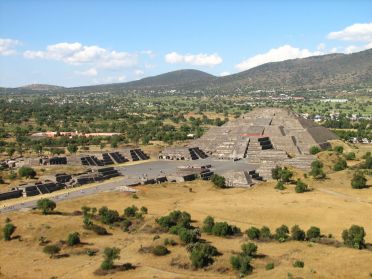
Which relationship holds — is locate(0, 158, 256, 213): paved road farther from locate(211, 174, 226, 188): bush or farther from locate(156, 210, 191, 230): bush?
locate(156, 210, 191, 230): bush

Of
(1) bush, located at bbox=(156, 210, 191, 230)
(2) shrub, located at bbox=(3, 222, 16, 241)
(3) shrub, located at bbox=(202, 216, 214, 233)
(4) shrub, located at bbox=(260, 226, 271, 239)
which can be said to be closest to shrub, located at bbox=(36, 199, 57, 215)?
(2) shrub, located at bbox=(3, 222, 16, 241)

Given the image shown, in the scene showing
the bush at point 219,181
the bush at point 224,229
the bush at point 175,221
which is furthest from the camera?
the bush at point 219,181

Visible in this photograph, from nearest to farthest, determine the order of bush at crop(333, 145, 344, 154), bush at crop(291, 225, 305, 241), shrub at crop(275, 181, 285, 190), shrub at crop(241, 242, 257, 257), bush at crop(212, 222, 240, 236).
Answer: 1. shrub at crop(241, 242, 257, 257)
2. bush at crop(291, 225, 305, 241)
3. bush at crop(212, 222, 240, 236)
4. shrub at crop(275, 181, 285, 190)
5. bush at crop(333, 145, 344, 154)

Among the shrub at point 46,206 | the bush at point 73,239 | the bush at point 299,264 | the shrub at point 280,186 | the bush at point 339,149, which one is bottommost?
the shrub at point 280,186

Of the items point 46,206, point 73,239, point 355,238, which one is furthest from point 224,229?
point 46,206

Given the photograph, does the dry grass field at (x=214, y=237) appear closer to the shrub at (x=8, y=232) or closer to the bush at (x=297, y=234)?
the shrub at (x=8, y=232)

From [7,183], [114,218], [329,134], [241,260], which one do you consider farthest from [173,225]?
[329,134]

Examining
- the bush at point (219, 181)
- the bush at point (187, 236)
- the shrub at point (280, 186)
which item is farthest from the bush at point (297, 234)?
the bush at point (219, 181)
